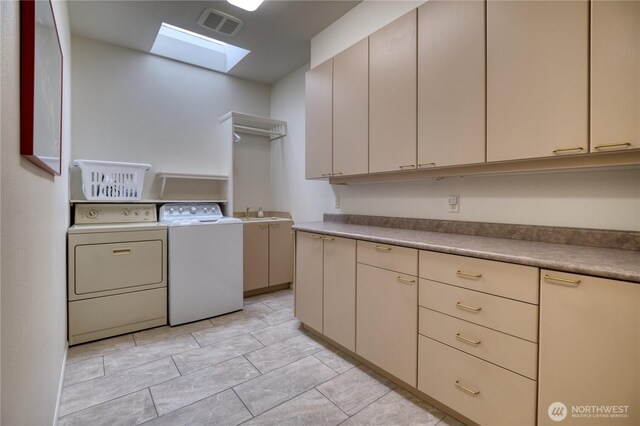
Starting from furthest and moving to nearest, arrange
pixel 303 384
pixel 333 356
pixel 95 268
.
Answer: pixel 95 268
pixel 333 356
pixel 303 384

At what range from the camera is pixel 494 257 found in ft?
4.32

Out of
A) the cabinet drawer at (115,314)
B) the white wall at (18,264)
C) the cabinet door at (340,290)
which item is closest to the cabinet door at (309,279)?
the cabinet door at (340,290)

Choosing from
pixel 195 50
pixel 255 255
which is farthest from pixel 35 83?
pixel 195 50

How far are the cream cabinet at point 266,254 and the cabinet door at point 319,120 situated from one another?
1.00 m

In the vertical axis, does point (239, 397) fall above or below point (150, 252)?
below

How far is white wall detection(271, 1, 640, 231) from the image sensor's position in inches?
56.4

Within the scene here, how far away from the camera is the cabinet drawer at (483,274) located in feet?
4.02

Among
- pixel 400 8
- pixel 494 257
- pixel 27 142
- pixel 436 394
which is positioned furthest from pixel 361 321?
pixel 400 8

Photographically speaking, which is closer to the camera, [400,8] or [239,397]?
[239,397]

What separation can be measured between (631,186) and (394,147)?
4.00 feet

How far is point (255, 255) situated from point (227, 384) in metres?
1.69

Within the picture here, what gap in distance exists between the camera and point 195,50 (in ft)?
11.5

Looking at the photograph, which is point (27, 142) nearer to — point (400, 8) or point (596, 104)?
point (596, 104)

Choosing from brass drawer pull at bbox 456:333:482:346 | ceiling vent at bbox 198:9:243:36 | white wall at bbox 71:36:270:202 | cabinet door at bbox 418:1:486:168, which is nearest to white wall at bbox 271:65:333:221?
white wall at bbox 71:36:270:202
